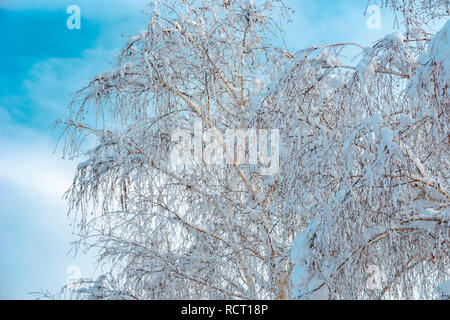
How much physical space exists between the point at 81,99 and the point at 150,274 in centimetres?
180

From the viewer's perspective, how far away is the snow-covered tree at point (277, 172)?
2857mm

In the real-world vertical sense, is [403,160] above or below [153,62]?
below

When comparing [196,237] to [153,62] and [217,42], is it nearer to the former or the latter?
[153,62]

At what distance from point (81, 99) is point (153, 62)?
0.83 metres

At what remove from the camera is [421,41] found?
11.1 ft

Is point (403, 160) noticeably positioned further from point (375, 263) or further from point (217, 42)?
point (217, 42)

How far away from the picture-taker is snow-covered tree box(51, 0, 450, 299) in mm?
2857

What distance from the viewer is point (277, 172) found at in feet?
13.2

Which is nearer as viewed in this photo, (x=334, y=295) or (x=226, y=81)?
(x=334, y=295)

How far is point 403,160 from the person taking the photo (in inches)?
102

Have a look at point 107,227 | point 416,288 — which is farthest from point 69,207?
point 416,288
